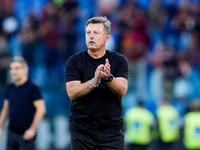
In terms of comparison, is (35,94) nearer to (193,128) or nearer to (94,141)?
(94,141)

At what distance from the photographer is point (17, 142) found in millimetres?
6934

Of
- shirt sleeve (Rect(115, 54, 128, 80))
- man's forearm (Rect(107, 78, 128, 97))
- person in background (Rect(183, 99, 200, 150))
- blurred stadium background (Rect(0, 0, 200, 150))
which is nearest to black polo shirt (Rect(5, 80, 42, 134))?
shirt sleeve (Rect(115, 54, 128, 80))

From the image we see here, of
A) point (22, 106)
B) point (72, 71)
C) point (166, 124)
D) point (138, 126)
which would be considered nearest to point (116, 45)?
point (138, 126)

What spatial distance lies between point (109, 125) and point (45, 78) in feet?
21.3

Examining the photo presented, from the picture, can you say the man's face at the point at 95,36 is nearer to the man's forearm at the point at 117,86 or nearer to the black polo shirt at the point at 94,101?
the black polo shirt at the point at 94,101

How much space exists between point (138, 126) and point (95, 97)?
6.38m

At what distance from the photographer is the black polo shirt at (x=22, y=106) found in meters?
6.86

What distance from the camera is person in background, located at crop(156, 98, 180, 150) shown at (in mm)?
10930

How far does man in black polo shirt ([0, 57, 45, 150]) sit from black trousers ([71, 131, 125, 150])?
7.21 feet

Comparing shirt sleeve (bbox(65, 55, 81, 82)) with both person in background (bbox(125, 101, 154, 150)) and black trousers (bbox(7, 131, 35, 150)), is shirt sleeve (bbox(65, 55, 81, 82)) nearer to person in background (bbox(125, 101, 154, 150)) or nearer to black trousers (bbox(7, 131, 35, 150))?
black trousers (bbox(7, 131, 35, 150))

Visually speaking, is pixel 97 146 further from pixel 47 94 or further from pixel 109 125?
pixel 47 94

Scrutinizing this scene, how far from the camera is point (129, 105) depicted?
37.3ft

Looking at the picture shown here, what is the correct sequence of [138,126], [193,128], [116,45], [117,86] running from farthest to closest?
1. [116,45]
2. [138,126]
3. [193,128]
4. [117,86]

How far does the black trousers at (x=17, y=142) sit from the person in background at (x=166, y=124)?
468 cm
